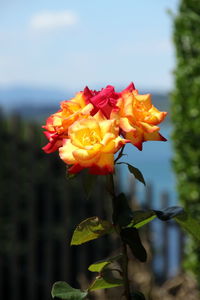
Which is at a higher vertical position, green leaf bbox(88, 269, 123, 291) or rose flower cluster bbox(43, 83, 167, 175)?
rose flower cluster bbox(43, 83, 167, 175)

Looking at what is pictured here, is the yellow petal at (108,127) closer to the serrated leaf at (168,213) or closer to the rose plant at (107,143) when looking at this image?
the rose plant at (107,143)

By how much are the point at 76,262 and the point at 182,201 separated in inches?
92.8

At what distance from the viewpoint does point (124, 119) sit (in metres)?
1.46

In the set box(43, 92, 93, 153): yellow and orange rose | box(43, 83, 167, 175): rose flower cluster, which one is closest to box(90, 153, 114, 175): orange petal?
box(43, 83, 167, 175): rose flower cluster

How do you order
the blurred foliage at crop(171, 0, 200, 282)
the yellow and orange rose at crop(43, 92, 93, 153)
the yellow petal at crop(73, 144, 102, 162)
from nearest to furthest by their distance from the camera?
the yellow petal at crop(73, 144, 102, 162) < the yellow and orange rose at crop(43, 92, 93, 153) < the blurred foliage at crop(171, 0, 200, 282)

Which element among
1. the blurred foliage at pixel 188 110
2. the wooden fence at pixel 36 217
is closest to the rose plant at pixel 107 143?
the blurred foliage at pixel 188 110

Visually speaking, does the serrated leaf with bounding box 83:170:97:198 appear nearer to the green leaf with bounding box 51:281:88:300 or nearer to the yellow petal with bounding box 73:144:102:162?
the yellow petal with bounding box 73:144:102:162

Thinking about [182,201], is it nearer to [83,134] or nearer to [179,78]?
[179,78]

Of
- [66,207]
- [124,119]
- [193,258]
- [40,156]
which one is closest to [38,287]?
[66,207]

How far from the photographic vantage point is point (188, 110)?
4355 mm

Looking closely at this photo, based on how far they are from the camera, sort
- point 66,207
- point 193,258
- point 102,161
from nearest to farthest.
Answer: point 102,161 < point 193,258 < point 66,207

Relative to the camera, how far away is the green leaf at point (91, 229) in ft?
4.89

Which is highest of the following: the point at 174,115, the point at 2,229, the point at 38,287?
the point at 174,115

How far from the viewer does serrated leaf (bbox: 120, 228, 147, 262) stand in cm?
148
